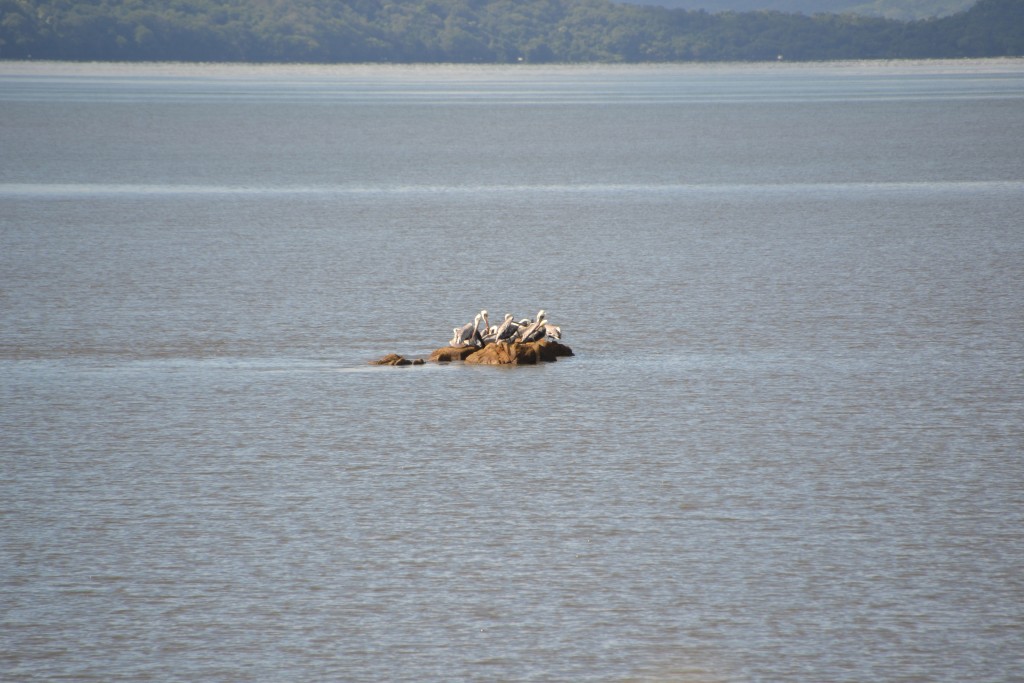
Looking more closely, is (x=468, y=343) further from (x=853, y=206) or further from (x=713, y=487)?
(x=853, y=206)

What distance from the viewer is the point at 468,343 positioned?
35.1ft

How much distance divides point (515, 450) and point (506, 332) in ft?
9.17

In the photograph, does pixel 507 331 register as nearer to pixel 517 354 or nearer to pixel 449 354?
pixel 517 354


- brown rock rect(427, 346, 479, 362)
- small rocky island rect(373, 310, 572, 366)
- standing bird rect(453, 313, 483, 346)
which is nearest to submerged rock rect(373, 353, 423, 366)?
small rocky island rect(373, 310, 572, 366)

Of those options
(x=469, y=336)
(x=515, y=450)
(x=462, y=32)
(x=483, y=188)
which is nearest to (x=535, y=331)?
(x=469, y=336)

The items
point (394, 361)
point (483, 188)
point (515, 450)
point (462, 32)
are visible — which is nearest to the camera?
point (515, 450)

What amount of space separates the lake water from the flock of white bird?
1.25 feet

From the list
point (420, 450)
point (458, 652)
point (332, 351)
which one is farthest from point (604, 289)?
point (458, 652)

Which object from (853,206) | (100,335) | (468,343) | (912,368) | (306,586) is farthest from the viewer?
(853,206)

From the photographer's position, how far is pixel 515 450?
7980 mm

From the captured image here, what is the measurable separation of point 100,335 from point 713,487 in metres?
5.66

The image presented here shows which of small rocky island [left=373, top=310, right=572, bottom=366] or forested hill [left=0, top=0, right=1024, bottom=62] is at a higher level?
small rocky island [left=373, top=310, right=572, bottom=366]

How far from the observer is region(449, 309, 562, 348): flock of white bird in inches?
418

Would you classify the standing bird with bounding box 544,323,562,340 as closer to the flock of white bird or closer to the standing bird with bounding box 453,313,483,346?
the flock of white bird
